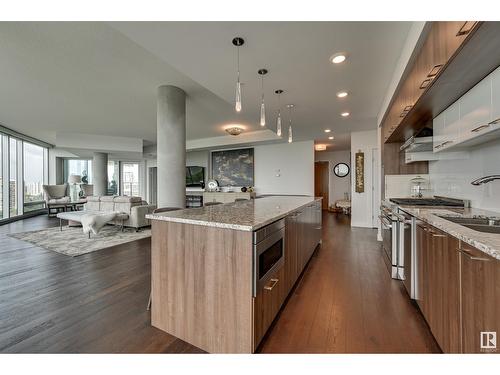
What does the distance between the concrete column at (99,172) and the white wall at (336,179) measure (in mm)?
9002

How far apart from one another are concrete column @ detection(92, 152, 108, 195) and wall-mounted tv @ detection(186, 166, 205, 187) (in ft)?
10.5

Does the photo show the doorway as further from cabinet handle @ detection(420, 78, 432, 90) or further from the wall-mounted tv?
cabinet handle @ detection(420, 78, 432, 90)

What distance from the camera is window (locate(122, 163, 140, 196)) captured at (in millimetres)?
10750

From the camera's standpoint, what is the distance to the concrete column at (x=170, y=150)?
342 cm

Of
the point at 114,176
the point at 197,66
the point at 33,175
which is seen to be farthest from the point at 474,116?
the point at 114,176

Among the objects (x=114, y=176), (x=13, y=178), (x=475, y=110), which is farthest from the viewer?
(x=114, y=176)

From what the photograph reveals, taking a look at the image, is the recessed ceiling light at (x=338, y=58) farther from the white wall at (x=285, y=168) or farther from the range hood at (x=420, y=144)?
the white wall at (x=285, y=168)

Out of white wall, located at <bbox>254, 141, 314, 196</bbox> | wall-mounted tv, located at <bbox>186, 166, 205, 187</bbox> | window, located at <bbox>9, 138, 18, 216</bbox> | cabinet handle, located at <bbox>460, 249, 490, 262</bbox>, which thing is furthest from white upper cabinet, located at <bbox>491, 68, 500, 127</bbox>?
window, located at <bbox>9, 138, 18, 216</bbox>

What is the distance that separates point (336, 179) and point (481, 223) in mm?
7814

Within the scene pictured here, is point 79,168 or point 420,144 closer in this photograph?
point 420,144

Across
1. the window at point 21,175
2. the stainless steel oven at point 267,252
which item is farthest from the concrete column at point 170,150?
the window at point 21,175

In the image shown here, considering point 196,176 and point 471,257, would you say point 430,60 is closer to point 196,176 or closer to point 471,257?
point 471,257

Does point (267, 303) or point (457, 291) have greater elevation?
point (457, 291)

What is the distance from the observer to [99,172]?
8328 millimetres
